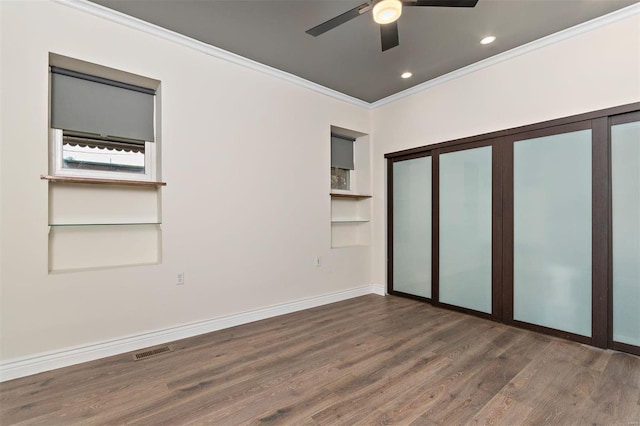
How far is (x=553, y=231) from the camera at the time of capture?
9.85 ft

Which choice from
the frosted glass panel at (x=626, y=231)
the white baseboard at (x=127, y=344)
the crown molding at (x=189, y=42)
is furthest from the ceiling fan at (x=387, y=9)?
the white baseboard at (x=127, y=344)

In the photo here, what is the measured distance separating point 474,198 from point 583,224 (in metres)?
1.06

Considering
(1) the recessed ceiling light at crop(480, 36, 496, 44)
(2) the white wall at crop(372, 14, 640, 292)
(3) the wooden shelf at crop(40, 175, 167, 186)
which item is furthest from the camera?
(1) the recessed ceiling light at crop(480, 36, 496, 44)

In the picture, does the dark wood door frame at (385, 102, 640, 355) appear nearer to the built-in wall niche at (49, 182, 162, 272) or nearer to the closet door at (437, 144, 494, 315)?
the closet door at (437, 144, 494, 315)

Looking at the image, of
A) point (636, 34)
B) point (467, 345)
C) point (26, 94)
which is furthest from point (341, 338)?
point (636, 34)

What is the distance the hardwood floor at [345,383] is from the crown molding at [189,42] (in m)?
3.01

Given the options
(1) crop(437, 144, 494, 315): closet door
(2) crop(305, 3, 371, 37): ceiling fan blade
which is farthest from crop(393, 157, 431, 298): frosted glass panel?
(2) crop(305, 3, 371, 37): ceiling fan blade

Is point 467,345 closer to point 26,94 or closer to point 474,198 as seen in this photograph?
point 474,198

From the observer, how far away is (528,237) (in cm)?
318

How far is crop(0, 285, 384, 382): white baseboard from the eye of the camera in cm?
227

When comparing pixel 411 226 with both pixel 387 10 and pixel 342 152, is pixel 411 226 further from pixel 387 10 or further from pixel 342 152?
pixel 387 10

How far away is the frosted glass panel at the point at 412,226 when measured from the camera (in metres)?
4.18

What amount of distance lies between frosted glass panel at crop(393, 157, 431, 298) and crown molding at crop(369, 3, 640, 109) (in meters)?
1.00

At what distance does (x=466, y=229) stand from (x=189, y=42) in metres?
3.82
